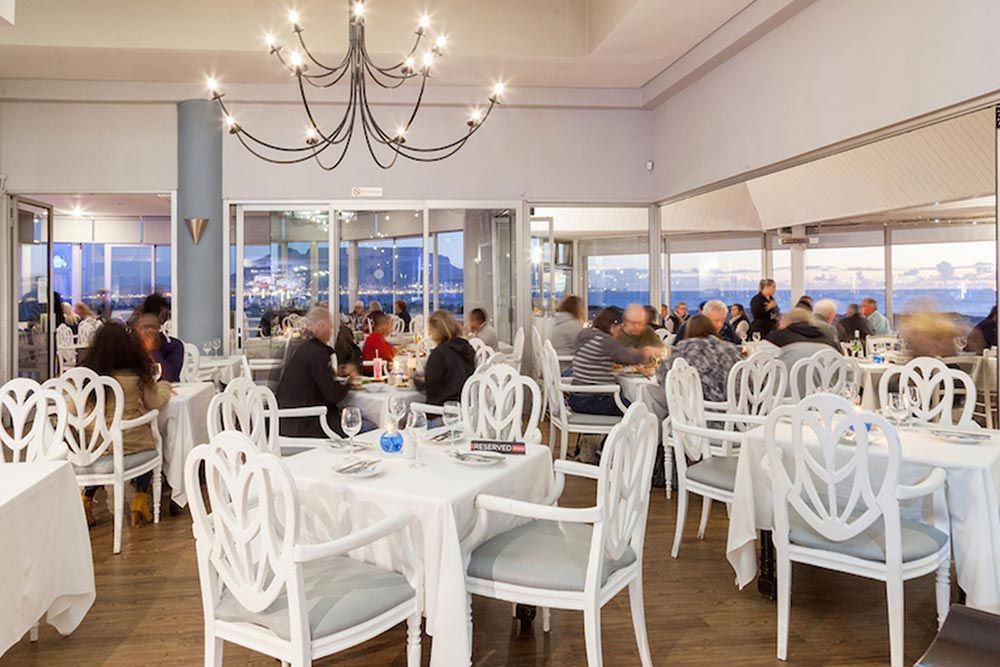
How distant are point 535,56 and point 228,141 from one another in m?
3.57

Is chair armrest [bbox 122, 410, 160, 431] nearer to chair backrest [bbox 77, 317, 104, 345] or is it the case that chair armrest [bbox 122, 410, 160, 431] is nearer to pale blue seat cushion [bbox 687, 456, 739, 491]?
pale blue seat cushion [bbox 687, 456, 739, 491]

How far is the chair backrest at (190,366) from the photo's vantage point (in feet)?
20.8

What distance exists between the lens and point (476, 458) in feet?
9.99

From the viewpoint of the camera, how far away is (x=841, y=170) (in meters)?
9.34

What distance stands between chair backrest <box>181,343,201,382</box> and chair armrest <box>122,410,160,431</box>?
1.69 meters

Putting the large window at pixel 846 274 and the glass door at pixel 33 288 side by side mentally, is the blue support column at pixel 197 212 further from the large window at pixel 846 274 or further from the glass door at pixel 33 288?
the large window at pixel 846 274

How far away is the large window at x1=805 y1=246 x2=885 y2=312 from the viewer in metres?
10.9

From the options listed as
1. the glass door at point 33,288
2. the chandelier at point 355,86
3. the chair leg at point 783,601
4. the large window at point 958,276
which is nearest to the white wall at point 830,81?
the large window at point 958,276

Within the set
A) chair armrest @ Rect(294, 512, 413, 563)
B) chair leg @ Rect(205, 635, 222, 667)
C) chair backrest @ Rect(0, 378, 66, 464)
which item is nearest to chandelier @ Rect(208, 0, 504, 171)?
chair backrest @ Rect(0, 378, 66, 464)

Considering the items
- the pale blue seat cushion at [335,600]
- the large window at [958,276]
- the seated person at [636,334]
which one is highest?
the large window at [958,276]

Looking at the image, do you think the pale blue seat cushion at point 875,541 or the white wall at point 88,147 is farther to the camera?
the white wall at point 88,147

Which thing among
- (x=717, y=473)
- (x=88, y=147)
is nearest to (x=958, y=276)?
(x=717, y=473)

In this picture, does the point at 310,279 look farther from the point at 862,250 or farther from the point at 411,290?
the point at 862,250

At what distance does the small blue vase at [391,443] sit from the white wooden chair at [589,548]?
63 centimetres
